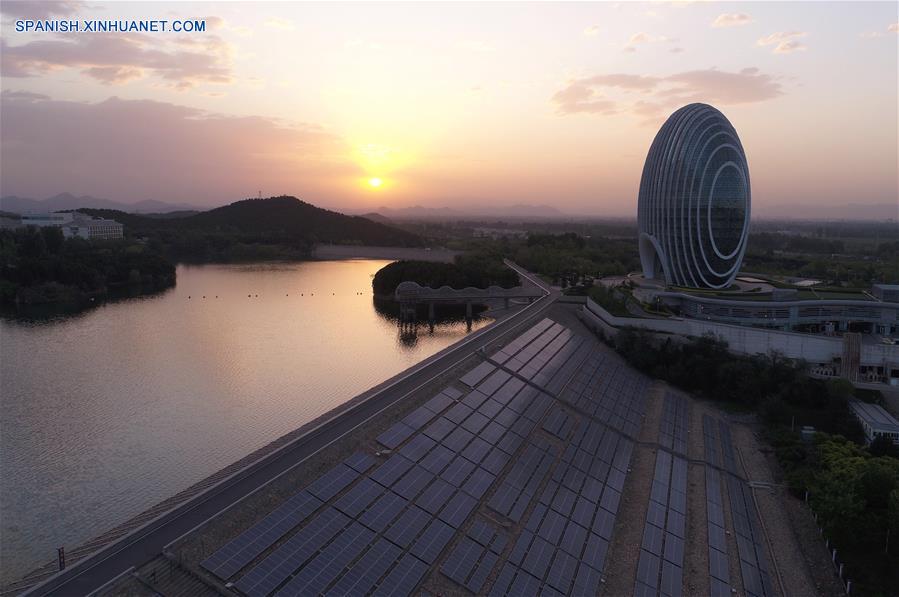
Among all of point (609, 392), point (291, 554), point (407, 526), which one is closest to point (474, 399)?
point (407, 526)

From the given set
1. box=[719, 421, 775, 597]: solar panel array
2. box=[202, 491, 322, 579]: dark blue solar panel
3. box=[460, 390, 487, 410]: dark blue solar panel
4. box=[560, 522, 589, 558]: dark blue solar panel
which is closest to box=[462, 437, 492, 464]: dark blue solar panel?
box=[460, 390, 487, 410]: dark blue solar panel

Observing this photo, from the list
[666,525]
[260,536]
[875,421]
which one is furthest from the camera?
[875,421]

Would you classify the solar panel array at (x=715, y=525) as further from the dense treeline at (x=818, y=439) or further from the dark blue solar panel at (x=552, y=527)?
the dark blue solar panel at (x=552, y=527)

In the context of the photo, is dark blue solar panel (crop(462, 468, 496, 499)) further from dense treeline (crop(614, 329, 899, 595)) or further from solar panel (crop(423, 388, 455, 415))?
dense treeline (crop(614, 329, 899, 595))

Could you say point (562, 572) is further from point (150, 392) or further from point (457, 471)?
point (150, 392)

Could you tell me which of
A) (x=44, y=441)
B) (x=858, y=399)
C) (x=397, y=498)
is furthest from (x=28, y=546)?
(x=858, y=399)

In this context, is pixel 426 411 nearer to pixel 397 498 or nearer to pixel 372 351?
pixel 397 498
